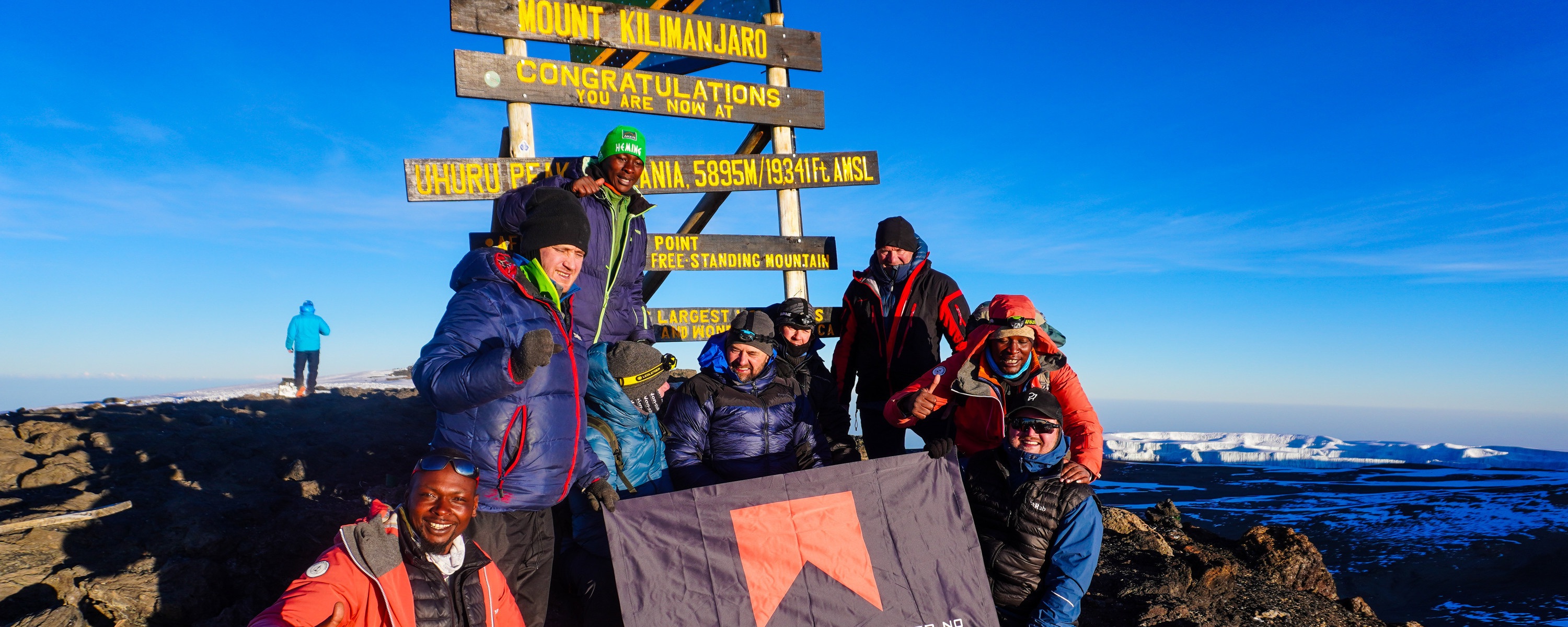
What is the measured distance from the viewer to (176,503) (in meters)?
4.88

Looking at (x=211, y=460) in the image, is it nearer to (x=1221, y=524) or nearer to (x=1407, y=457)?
(x=1221, y=524)

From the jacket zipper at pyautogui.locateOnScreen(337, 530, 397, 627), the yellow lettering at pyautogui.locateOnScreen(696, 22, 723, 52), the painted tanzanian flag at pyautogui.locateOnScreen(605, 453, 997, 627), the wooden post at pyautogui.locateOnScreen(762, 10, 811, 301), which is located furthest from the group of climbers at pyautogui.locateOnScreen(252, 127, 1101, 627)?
the yellow lettering at pyautogui.locateOnScreen(696, 22, 723, 52)

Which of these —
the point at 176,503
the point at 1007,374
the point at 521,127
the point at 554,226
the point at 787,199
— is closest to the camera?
the point at 554,226

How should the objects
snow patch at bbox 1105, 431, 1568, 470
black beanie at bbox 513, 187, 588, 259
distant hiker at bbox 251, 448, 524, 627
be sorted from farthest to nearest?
snow patch at bbox 1105, 431, 1568, 470 → black beanie at bbox 513, 187, 588, 259 → distant hiker at bbox 251, 448, 524, 627

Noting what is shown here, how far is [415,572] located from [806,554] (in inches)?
74.7

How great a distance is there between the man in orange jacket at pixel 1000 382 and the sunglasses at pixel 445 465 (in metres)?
2.55

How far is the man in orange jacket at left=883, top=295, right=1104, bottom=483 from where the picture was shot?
4129mm

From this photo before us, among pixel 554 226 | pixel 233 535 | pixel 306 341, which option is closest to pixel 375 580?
pixel 554 226

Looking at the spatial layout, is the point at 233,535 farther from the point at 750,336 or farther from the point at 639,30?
the point at 639,30

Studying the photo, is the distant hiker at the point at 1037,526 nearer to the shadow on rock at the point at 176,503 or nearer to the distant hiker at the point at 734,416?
the distant hiker at the point at 734,416

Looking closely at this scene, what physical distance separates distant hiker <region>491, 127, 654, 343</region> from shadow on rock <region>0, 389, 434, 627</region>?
1.95 m

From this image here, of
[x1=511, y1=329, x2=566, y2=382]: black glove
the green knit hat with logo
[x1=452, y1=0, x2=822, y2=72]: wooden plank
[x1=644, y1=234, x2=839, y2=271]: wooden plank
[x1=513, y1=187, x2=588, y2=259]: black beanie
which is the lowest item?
[x1=511, y1=329, x2=566, y2=382]: black glove

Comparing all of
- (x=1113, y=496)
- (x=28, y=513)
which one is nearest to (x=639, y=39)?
(x=28, y=513)

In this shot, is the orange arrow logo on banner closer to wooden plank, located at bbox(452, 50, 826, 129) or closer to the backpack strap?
the backpack strap
